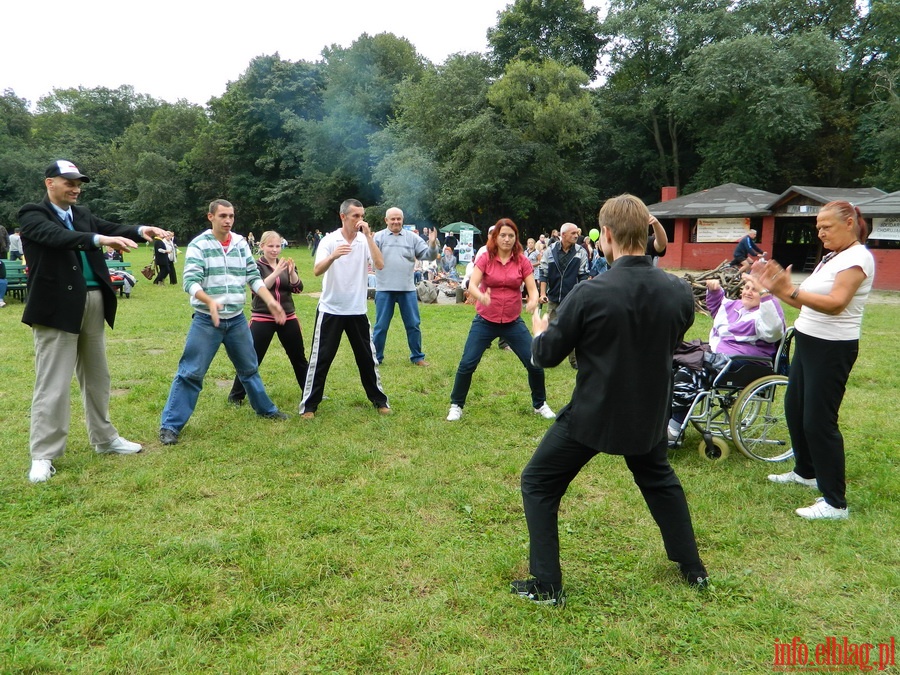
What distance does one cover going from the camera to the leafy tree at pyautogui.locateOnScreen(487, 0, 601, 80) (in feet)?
135

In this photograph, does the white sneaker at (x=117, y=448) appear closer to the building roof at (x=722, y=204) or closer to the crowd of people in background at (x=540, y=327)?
the crowd of people in background at (x=540, y=327)

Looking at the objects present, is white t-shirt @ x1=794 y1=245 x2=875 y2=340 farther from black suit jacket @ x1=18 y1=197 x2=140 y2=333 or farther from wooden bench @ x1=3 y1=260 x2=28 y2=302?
wooden bench @ x1=3 y1=260 x2=28 y2=302

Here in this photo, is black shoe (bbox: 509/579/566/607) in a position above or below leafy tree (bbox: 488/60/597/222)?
below

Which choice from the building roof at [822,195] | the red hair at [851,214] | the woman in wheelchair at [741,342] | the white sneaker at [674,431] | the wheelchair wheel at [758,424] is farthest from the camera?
the building roof at [822,195]

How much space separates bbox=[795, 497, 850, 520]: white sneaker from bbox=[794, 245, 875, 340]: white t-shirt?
1.05 m

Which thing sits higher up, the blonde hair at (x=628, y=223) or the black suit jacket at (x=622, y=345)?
the blonde hair at (x=628, y=223)

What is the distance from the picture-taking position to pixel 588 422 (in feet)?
9.27

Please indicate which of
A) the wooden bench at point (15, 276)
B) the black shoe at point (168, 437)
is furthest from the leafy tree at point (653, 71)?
the black shoe at point (168, 437)

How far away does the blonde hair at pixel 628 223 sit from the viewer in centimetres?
283

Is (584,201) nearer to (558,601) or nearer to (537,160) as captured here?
(537,160)

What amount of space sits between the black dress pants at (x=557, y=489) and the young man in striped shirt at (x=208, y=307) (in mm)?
3149

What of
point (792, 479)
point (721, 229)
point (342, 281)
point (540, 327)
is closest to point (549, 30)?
point (721, 229)

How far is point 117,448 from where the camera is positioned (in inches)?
196

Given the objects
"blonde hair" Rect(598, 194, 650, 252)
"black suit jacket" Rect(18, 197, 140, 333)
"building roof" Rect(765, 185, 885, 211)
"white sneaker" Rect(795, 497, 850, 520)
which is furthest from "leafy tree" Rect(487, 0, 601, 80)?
"blonde hair" Rect(598, 194, 650, 252)
